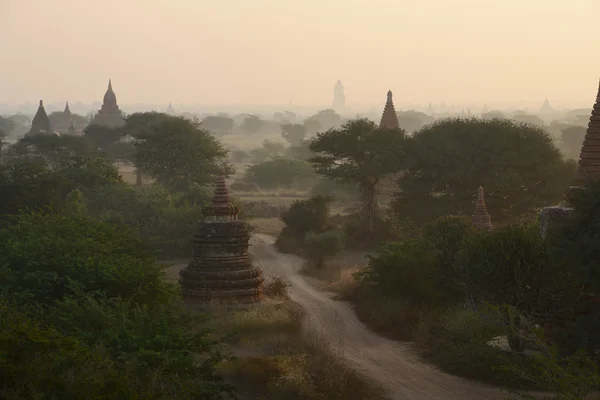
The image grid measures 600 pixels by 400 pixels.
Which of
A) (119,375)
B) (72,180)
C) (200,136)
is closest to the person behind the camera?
(119,375)

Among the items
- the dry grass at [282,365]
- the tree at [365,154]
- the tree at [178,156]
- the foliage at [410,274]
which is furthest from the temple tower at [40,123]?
the dry grass at [282,365]

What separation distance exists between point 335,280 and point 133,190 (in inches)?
660

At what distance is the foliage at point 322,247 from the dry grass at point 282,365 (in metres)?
13.8

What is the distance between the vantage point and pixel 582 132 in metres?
123

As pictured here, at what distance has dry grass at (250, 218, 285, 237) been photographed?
171 ft

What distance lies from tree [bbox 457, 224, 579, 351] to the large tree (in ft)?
64.1

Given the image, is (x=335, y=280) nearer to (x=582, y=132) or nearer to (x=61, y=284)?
(x=61, y=284)

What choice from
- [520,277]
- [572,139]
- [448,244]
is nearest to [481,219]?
[448,244]

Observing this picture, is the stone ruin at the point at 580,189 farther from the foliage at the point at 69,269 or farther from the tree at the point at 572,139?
the tree at the point at 572,139

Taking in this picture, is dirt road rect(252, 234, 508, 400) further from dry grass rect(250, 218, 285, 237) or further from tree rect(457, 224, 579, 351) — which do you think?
dry grass rect(250, 218, 285, 237)

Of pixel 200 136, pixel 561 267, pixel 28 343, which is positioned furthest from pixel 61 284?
pixel 200 136

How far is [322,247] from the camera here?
4106cm

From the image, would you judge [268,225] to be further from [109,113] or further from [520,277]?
[109,113]

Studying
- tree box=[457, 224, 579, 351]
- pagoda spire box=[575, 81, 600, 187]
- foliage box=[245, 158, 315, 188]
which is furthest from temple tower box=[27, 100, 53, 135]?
tree box=[457, 224, 579, 351]
